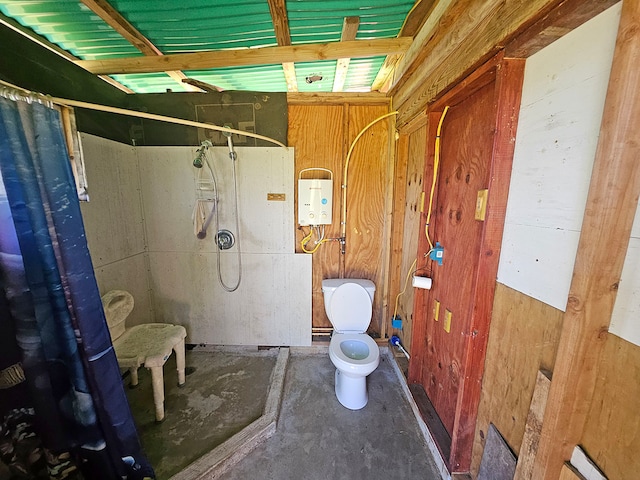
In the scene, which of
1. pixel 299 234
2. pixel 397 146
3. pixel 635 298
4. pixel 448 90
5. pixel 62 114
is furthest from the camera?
pixel 299 234

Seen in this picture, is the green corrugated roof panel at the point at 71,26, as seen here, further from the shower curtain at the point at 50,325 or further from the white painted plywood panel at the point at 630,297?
the white painted plywood panel at the point at 630,297

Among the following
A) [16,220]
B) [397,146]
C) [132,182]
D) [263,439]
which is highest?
[397,146]

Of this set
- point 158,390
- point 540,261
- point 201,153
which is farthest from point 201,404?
point 540,261

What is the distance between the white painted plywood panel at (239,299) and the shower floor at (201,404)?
19 cm

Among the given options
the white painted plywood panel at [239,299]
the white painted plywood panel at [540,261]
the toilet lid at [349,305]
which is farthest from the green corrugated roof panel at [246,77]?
the white painted plywood panel at [540,261]

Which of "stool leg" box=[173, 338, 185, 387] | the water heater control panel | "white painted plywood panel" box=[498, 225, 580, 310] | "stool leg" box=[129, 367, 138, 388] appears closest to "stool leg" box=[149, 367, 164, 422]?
"stool leg" box=[173, 338, 185, 387]

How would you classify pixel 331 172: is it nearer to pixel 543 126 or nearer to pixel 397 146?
pixel 397 146

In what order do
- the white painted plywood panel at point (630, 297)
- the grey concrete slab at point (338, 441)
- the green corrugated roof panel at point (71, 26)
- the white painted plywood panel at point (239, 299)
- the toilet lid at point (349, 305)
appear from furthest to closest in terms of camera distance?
the white painted plywood panel at point (239, 299) → the toilet lid at point (349, 305) → the grey concrete slab at point (338, 441) → the green corrugated roof panel at point (71, 26) → the white painted plywood panel at point (630, 297)

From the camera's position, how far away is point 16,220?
2.97 feet

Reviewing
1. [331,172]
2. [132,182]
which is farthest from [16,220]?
[331,172]

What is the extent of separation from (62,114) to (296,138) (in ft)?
4.97

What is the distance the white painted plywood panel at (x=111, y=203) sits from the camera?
5.48ft

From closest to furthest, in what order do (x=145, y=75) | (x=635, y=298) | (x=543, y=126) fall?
1. (x=635, y=298)
2. (x=543, y=126)
3. (x=145, y=75)

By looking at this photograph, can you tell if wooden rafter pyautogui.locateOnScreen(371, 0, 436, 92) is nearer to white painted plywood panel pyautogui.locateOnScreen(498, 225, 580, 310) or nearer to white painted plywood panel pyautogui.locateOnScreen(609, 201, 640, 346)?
white painted plywood panel pyautogui.locateOnScreen(498, 225, 580, 310)
